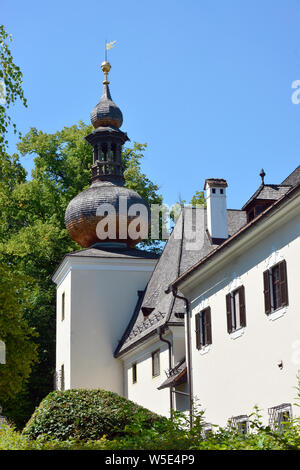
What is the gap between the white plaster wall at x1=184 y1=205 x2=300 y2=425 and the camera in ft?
54.3

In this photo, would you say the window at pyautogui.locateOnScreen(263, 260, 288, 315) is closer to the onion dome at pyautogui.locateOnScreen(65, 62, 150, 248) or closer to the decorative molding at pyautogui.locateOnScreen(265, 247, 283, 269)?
the decorative molding at pyautogui.locateOnScreen(265, 247, 283, 269)

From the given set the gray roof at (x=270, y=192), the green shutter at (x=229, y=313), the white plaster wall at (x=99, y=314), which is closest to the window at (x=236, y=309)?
the green shutter at (x=229, y=313)

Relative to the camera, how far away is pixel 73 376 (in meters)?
33.6

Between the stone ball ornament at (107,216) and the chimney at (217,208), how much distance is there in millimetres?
10076

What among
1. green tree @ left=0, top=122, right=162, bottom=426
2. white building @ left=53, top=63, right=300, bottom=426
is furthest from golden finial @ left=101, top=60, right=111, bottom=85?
green tree @ left=0, top=122, right=162, bottom=426

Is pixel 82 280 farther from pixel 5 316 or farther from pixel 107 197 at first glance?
pixel 5 316

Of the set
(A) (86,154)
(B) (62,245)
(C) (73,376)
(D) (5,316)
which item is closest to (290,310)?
(D) (5,316)

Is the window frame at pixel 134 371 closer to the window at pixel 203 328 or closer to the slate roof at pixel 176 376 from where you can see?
the slate roof at pixel 176 376

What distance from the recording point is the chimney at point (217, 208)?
2553cm

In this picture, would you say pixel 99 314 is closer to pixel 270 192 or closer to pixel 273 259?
pixel 270 192

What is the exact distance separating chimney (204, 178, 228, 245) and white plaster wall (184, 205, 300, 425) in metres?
3.54

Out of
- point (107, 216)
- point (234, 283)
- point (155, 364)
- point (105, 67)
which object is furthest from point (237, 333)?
point (105, 67)

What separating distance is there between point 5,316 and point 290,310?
330 inches

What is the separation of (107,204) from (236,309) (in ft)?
53.9
